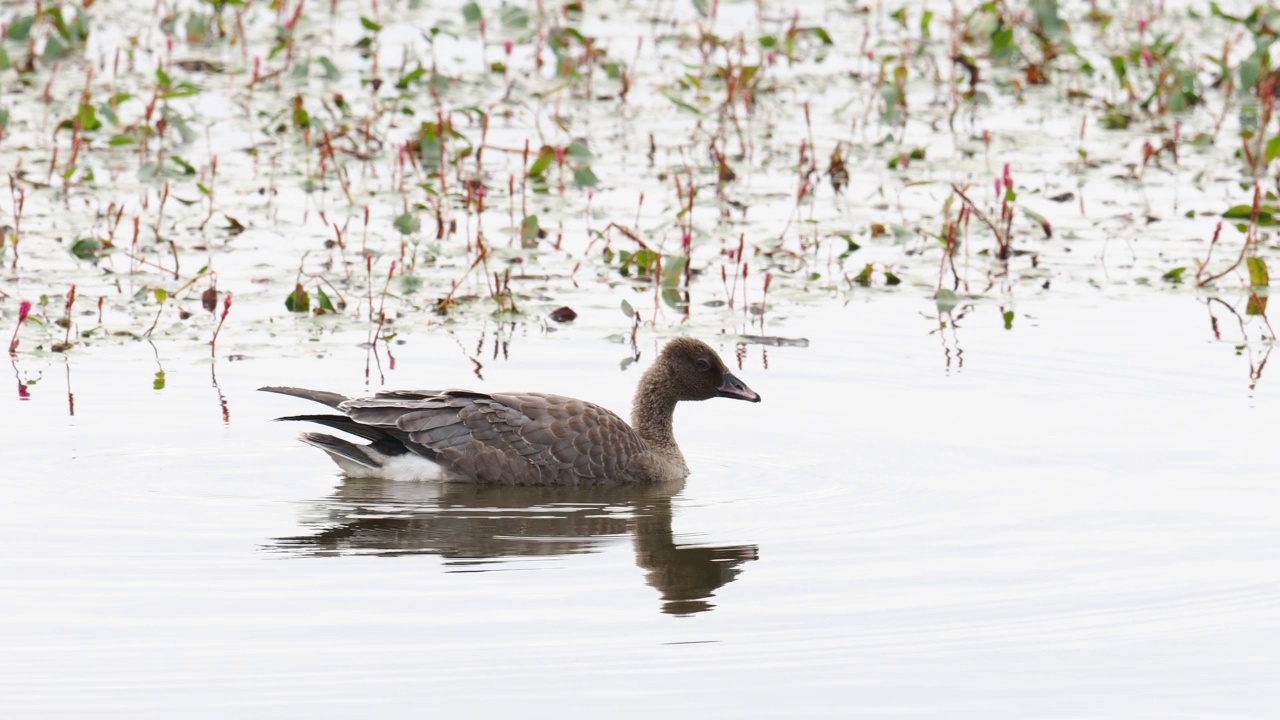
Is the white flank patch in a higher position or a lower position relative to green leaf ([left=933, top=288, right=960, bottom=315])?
lower

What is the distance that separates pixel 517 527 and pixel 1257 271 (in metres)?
6.04

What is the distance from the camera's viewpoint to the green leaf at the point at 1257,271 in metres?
13.6

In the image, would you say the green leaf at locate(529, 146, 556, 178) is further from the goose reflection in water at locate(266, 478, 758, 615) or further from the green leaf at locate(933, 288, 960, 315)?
the goose reflection in water at locate(266, 478, 758, 615)

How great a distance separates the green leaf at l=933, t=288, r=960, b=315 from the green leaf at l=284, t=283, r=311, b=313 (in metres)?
3.88

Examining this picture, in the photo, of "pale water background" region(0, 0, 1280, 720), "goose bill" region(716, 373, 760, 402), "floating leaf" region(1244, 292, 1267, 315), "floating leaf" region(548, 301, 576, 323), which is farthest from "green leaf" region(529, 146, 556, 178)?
"floating leaf" region(1244, 292, 1267, 315)

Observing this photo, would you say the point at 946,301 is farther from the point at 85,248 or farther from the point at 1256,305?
the point at 85,248

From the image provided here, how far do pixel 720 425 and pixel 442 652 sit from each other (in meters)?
4.30

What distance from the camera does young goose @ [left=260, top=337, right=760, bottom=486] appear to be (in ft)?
34.9

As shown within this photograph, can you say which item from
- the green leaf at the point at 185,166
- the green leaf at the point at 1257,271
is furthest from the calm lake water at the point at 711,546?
the green leaf at the point at 185,166

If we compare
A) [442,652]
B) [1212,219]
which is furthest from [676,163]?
[442,652]

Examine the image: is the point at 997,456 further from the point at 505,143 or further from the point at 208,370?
the point at 505,143

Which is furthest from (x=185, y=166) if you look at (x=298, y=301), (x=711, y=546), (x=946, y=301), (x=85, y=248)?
(x=711, y=546)

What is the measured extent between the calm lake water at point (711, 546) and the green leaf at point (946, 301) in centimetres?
22

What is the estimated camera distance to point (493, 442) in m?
10.7
